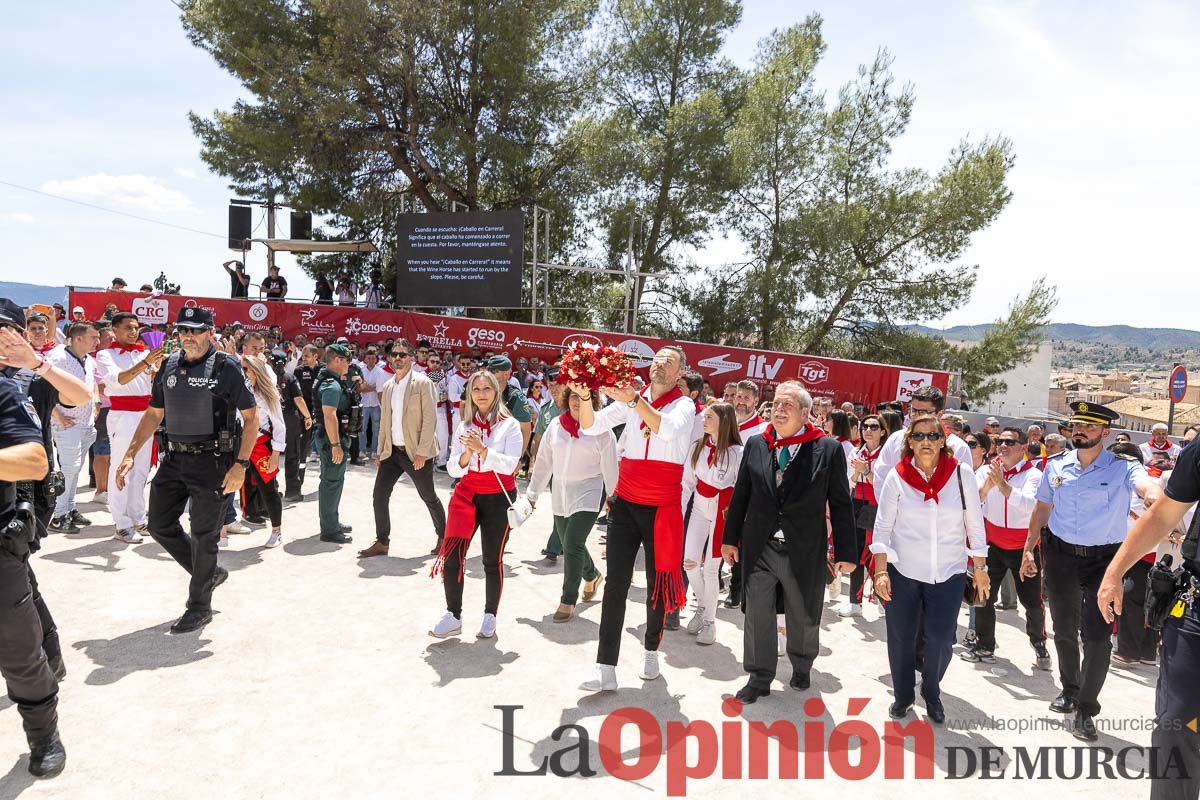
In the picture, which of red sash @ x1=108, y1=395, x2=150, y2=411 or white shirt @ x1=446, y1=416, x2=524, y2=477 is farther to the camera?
red sash @ x1=108, y1=395, x2=150, y2=411

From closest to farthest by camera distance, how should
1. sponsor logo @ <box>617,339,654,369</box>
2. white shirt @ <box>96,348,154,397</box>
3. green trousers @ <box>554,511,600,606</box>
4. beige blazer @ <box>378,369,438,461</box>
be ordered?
green trousers @ <box>554,511,600,606</box>, beige blazer @ <box>378,369,438,461</box>, white shirt @ <box>96,348,154,397</box>, sponsor logo @ <box>617,339,654,369</box>

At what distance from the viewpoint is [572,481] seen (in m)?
5.91

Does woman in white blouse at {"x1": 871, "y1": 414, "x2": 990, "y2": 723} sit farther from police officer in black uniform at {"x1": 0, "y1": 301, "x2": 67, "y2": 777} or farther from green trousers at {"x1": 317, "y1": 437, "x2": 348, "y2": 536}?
green trousers at {"x1": 317, "y1": 437, "x2": 348, "y2": 536}

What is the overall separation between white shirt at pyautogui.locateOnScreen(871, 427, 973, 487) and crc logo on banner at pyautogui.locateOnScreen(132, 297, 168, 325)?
1786 centimetres

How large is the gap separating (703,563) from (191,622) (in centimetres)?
373

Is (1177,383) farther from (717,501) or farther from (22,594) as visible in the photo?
(22,594)

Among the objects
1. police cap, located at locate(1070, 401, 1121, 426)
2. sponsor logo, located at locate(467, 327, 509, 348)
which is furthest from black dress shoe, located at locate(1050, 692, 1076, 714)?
sponsor logo, located at locate(467, 327, 509, 348)

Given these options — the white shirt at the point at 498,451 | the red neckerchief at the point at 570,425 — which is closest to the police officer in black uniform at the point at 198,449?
the white shirt at the point at 498,451

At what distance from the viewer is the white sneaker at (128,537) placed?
715 cm

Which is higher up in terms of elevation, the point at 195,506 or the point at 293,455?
the point at 195,506

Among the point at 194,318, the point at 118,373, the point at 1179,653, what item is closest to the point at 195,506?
the point at 194,318

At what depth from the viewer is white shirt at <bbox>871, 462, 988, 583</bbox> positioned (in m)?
4.61

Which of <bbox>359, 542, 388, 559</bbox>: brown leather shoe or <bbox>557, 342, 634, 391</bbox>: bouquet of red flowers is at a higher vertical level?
<bbox>557, 342, 634, 391</bbox>: bouquet of red flowers

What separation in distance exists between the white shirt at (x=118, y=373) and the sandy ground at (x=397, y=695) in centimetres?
148
